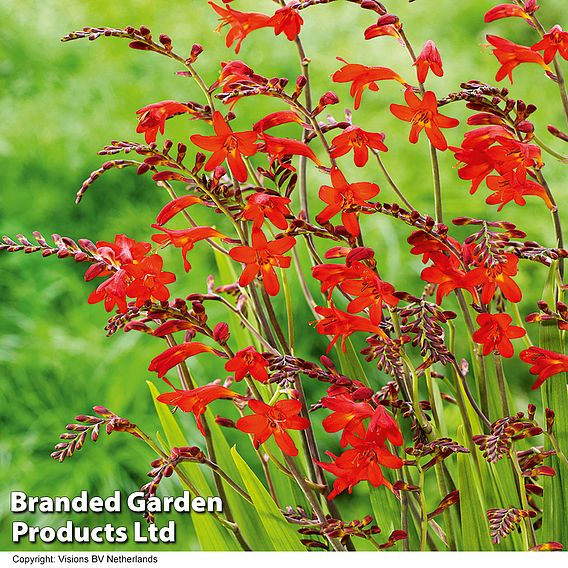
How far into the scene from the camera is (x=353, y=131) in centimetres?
60

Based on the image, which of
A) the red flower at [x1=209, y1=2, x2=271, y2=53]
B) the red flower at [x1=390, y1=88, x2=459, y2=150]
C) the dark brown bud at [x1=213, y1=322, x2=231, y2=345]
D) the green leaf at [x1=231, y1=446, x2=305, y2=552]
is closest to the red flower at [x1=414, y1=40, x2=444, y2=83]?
the red flower at [x1=390, y1=88, x2=459, y2=150]

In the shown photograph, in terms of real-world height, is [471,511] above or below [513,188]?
below

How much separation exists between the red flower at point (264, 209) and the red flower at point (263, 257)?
0.4 inches

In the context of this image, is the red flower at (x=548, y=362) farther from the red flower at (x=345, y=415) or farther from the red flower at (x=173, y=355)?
the red flower at (x=173, y=355)

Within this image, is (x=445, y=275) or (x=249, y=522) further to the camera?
(x=249, y=522)

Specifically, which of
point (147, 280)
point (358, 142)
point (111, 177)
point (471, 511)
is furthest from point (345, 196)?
point (111, 177)

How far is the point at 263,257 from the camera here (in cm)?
59

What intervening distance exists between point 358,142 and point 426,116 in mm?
58

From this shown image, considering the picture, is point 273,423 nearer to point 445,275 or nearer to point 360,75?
point 445,275

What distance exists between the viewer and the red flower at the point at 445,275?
0.60m

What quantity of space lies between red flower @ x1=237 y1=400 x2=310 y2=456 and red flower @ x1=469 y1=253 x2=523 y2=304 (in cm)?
16

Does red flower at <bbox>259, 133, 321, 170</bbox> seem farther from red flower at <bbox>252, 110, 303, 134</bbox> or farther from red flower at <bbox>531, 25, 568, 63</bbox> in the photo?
red flower at <bbox>531, 25, 568, 63</bbox>

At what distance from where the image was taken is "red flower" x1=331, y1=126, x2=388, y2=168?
1.97 ft

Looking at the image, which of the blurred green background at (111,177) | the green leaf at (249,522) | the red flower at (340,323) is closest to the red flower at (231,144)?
the red flower at (340,323)
